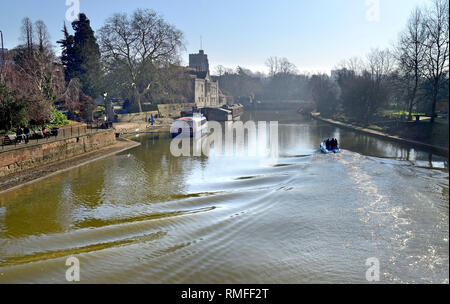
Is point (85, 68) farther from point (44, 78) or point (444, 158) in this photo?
point (444, 158)

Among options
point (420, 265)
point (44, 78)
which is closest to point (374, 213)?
point (420, 265)

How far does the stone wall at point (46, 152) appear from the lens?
61.9ft

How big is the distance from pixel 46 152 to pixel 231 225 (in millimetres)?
15173

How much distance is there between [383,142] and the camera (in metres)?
34.4

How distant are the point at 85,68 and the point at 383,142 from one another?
1507 inches

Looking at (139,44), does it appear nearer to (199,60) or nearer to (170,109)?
(170,109)

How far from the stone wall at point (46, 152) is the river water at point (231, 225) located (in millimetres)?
2243

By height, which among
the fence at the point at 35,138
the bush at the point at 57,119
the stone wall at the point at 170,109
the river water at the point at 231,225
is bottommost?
the river water at the point at 231,225

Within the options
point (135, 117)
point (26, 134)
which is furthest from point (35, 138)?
point (135, 117)

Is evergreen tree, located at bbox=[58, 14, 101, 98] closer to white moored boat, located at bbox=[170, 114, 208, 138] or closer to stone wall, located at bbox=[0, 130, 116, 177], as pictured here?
white moored boat, located at bbox=[170, 114, 208, 138]

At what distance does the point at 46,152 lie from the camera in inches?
870

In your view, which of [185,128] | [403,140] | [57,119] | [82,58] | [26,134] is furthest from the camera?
[82,58]

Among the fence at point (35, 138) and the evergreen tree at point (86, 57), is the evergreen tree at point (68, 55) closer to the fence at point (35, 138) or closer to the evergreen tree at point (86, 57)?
the evergreen tree at point (86, 57)

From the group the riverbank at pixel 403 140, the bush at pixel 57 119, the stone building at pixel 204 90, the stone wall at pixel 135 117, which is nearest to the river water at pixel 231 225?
→ the riverbank at pixel 403 140
